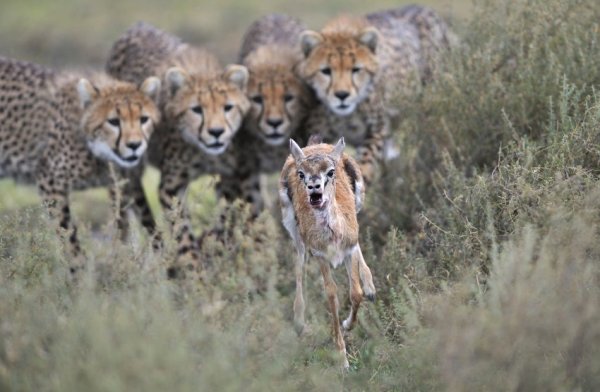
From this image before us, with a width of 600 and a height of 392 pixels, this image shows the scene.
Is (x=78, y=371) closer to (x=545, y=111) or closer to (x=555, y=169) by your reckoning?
(x=555, y=169)

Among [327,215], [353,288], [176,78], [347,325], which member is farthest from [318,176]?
[176,78]

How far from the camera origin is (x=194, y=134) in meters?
6.71

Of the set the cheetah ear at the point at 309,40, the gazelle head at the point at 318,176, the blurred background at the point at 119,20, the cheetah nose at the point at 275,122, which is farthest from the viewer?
the blurred background at the point at 119,20

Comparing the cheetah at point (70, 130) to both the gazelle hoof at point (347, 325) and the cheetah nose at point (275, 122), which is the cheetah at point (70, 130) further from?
the gazelle hoof at point (347, 325)

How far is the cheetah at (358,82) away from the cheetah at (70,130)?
1.01m

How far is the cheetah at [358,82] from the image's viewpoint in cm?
680

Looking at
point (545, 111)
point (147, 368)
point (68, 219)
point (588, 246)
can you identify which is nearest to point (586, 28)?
point (545, 111)

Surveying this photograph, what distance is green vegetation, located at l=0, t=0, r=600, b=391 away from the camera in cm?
359

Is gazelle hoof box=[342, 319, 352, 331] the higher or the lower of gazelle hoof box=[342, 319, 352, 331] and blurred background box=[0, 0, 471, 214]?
the lower

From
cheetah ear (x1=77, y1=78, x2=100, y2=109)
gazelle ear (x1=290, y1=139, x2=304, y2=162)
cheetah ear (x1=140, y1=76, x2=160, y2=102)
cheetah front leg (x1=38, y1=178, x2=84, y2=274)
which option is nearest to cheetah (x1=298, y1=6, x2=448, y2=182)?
cheetah ear (x1=140, y1=76, x2=160, y2=102)

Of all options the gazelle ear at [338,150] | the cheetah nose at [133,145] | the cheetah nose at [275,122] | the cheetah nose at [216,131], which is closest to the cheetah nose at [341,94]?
the cheetah nose at [275,122]

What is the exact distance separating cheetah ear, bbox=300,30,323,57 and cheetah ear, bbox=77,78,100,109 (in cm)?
131

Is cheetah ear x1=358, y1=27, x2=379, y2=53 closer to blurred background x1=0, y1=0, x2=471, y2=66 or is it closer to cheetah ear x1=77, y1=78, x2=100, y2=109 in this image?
cheetah ear x1=77, y1=78, x2=100, y2=109

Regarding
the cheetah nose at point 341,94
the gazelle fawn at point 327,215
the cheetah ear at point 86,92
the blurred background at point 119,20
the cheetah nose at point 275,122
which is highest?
the blurred background at point 119,20
